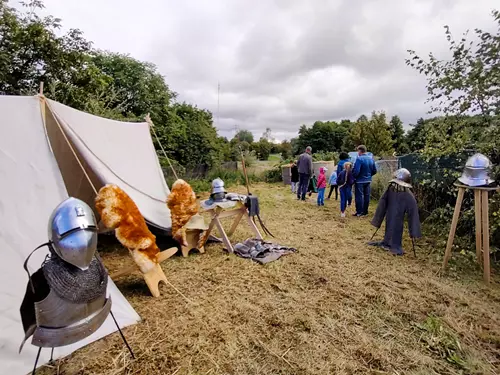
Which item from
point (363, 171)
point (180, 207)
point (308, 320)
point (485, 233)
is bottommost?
point (308, 320)

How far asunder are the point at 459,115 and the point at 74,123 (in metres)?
4.82

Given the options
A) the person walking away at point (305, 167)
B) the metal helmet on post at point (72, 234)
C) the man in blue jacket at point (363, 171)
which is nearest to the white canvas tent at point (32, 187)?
the metal helmet on post at point (72, 234)

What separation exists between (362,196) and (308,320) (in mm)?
4045

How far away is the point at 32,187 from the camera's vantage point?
207 cm

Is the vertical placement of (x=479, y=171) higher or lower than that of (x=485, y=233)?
higher

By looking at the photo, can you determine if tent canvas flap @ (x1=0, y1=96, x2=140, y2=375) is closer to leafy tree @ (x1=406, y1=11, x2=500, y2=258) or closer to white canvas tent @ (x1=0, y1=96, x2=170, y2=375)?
white canvas tent @ (x1=0, y1=96, x2=170, y2=375)

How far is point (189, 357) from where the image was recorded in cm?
189

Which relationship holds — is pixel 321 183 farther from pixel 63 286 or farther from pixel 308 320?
pixel 63 286

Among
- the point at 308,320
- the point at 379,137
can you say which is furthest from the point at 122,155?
the point at 379,137

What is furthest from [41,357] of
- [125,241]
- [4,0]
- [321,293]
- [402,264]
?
[4,0]

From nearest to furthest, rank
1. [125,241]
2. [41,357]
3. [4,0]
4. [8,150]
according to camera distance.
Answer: [41,357], [8,150], [125,241], [4,0]

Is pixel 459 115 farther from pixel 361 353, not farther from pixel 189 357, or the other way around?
pixel 189 357

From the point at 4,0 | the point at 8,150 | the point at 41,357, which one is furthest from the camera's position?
the point at 4,0

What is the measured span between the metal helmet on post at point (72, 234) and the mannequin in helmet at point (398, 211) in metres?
3.50
